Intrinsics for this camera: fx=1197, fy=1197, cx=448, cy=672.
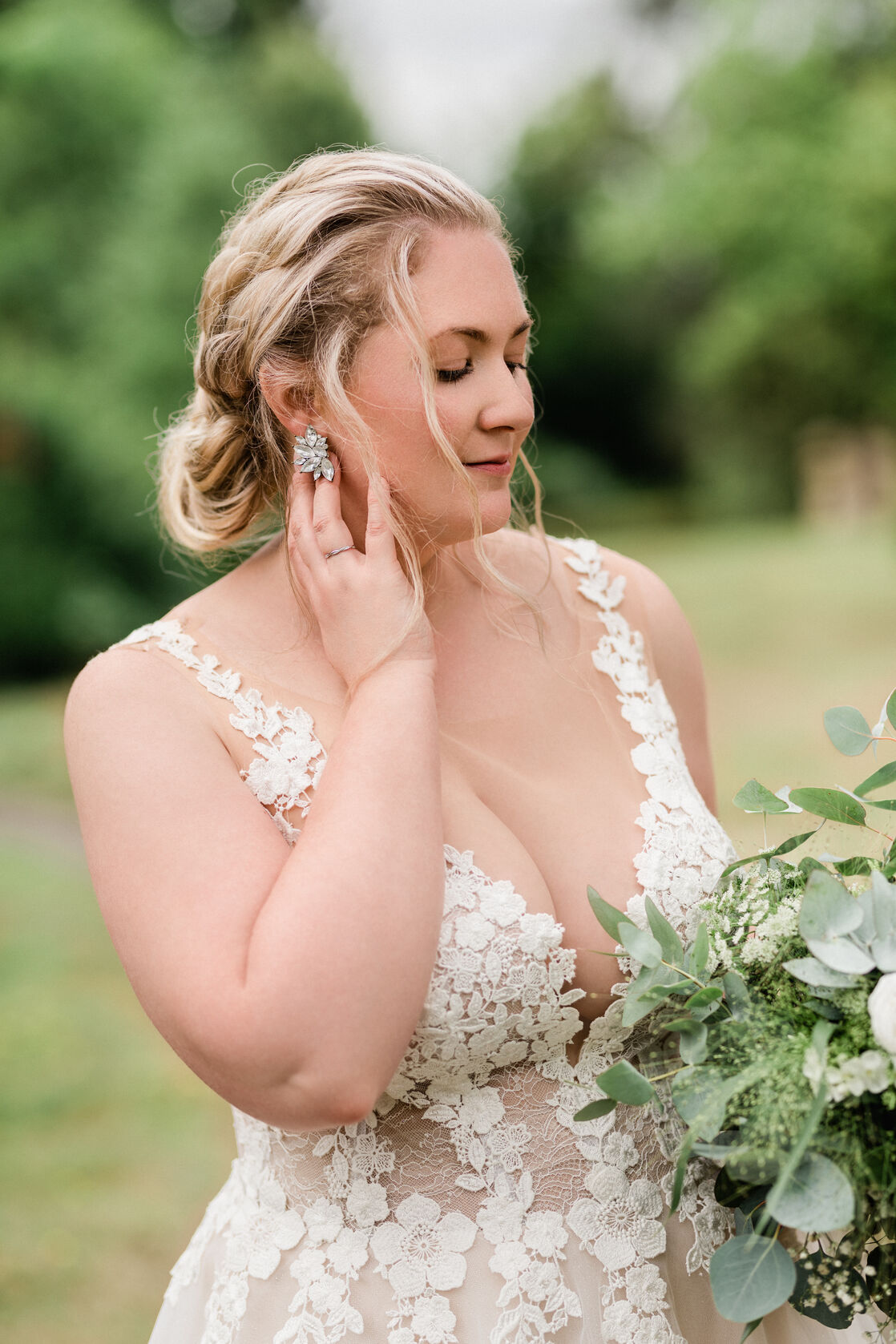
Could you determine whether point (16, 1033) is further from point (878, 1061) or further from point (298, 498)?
point (878, 1061)

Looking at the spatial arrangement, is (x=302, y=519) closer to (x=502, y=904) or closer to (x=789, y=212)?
(x=502, y=904)

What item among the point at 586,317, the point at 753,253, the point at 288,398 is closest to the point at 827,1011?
the point at 288,398

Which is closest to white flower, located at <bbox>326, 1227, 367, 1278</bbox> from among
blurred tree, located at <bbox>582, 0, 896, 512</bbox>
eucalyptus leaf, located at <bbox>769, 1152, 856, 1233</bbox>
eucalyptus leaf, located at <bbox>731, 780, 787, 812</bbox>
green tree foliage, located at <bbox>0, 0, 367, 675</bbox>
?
eucalyptus leaf, located at <bbox>769, 1152, 856, 1233</bbox>

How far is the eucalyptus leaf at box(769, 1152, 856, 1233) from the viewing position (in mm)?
1231

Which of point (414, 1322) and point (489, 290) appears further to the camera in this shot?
point (489, 290)

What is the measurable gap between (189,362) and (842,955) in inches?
372

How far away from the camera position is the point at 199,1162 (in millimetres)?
4801

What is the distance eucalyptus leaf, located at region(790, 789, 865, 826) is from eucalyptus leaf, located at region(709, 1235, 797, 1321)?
53 cm

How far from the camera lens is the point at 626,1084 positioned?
4.66ft

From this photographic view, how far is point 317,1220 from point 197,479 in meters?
1.29

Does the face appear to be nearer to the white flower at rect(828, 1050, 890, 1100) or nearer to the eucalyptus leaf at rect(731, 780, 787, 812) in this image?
the eucalyptus leaf at rect(731, 780, 787, 812)

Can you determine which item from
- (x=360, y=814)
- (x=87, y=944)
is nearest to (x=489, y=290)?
(x=360, y=814)

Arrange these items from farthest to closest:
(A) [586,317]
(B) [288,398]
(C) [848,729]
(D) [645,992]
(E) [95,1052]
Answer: (A) [586,317]
(E) [95,1052]
(B) [288,398]
(C) [848,729]
(D) [645,992]

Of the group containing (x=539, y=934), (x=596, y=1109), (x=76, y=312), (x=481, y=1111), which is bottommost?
(x=76, y=312)
